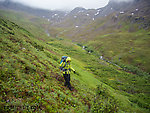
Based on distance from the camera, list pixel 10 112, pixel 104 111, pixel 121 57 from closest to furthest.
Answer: pixel 10 112 < pixel 104 111 < pixel 121 57

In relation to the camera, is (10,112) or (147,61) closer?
(10,112)

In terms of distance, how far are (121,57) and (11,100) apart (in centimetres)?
9558

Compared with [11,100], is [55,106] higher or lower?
lower

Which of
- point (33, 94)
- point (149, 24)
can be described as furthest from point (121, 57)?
point (149, 24)

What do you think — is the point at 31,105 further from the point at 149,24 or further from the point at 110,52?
the point at 149,24

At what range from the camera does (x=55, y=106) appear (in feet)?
31.2

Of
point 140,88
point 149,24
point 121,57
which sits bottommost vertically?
point 140,88

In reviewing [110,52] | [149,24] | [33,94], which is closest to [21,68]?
[33,94]

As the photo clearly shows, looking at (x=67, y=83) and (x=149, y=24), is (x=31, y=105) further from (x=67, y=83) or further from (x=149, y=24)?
(x=149, y=24)

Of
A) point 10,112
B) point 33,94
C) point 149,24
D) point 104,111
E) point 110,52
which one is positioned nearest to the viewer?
point 10,112

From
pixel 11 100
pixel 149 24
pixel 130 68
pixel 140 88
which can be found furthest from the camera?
pixel 149 24

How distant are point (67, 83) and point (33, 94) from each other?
5.97m

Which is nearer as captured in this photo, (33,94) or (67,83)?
(33,94)

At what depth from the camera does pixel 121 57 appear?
8900 cm
